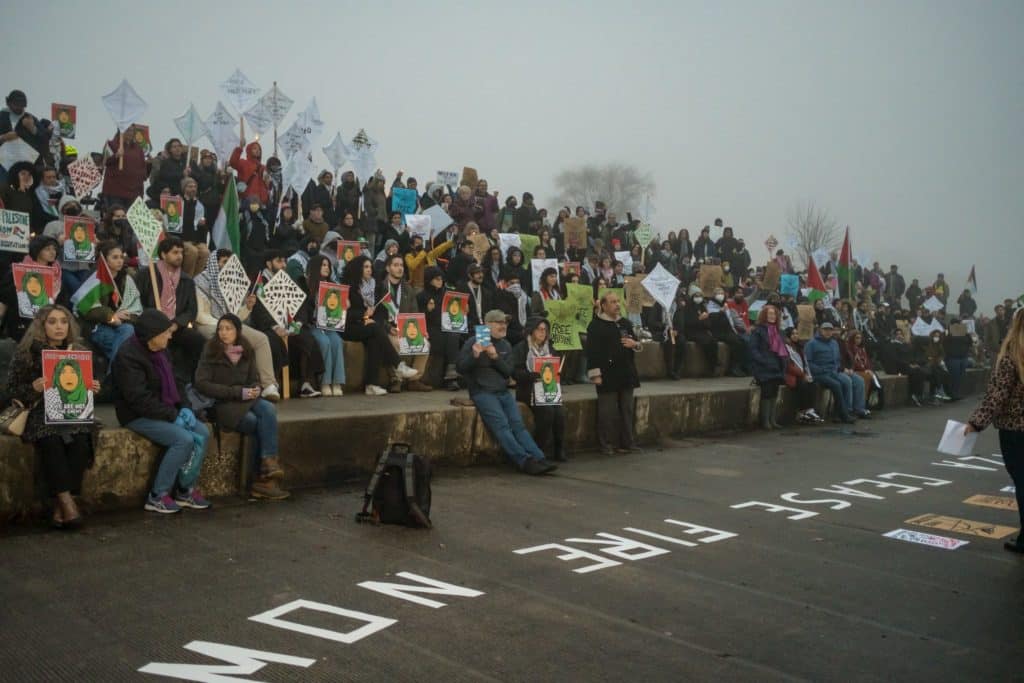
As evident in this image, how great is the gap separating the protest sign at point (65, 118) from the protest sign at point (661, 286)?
1034cm

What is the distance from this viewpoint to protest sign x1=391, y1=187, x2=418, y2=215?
1761 centimetres

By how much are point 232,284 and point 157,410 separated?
326 centimetres

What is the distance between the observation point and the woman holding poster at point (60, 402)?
686 cm

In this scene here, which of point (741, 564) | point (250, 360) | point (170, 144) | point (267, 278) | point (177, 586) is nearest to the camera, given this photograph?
point (177, 586)

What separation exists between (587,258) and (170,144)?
8179 millimetres

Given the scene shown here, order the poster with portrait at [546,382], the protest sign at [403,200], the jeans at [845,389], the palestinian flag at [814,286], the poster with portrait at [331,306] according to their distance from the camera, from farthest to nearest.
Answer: the palestinian flag at [814,286] → the protest sign at [403,200] → the jeans at [845,389] → the poster with portrait at [331,306] → the poster with portrait at [546,382]

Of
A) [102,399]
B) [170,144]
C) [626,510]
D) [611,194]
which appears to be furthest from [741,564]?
[611,194]

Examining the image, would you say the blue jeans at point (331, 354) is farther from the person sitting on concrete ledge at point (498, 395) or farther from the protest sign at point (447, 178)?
the protest sign at point (447, 178)

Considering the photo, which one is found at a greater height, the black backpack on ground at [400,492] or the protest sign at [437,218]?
the protest sign at [437,218]

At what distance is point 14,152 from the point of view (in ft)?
42.5

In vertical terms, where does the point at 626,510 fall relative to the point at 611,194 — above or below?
below

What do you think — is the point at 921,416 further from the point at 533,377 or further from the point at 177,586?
the point at 177,586

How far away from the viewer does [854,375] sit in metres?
18.1

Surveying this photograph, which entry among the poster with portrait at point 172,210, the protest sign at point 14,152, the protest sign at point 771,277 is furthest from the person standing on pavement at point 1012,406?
the protest sign at point 771,277
